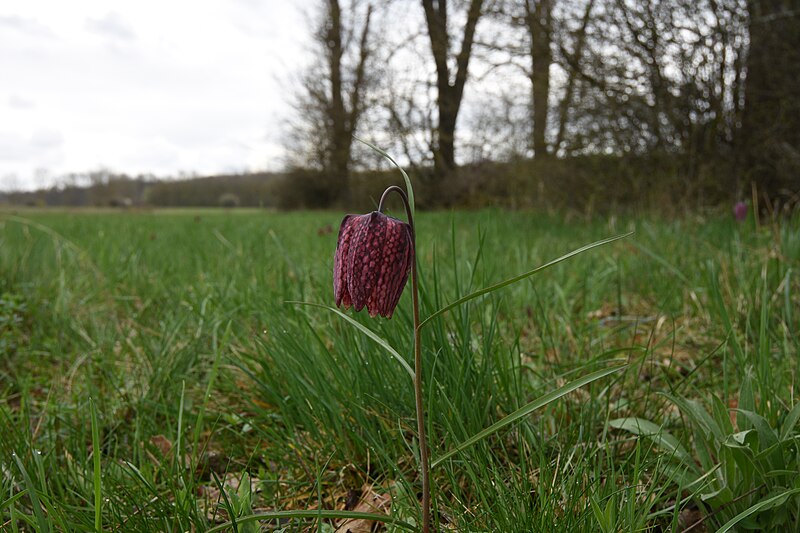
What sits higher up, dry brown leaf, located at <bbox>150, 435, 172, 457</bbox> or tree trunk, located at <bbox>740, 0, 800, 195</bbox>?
tree trunk, located at <bbox>740, 0, 800, 195</bbox>

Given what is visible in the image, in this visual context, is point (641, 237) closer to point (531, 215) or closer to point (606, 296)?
point (606, 296)

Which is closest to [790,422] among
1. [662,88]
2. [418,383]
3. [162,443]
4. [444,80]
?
[418,383]

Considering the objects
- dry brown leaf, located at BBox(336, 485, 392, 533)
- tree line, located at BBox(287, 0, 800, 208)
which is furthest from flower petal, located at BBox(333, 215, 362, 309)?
tree line, located at BBox(287, 0, 800, 208)

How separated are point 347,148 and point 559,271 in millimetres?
11384

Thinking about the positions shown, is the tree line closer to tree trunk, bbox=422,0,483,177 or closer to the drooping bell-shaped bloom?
tree trunk, bbox=422,0,483,177

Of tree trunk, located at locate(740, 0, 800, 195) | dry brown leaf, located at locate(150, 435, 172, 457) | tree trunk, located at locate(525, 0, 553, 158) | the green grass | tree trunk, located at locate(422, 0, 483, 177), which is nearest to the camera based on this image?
the green grass

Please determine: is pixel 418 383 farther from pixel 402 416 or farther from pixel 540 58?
pixel 540 58

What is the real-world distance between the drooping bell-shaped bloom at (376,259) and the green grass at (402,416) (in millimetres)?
97

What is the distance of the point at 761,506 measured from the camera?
29.0 inches

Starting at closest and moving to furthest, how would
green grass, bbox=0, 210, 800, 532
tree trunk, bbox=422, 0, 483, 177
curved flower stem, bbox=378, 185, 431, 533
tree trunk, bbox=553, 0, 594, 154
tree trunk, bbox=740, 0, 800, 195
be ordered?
1. curved flower stem, bbox=378, 185, 431, 533
2. green grass, bbox=0, 210, 800, 532
3. tree trunk, bbox=740, 0, 800, 195
4. tree trunk, bbox=553, 0, 594, 154
5. tree trunk, bbox=422, 0, 483, 177

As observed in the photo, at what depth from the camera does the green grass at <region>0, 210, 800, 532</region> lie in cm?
82

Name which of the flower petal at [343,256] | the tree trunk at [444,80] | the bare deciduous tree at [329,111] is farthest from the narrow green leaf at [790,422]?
the bare deciduous tree at [329,111]

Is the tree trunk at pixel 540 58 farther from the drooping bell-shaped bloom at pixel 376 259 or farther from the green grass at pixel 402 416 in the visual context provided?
the drooping bell-shaped bloom at pixel 376 259

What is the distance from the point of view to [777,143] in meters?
4.01
